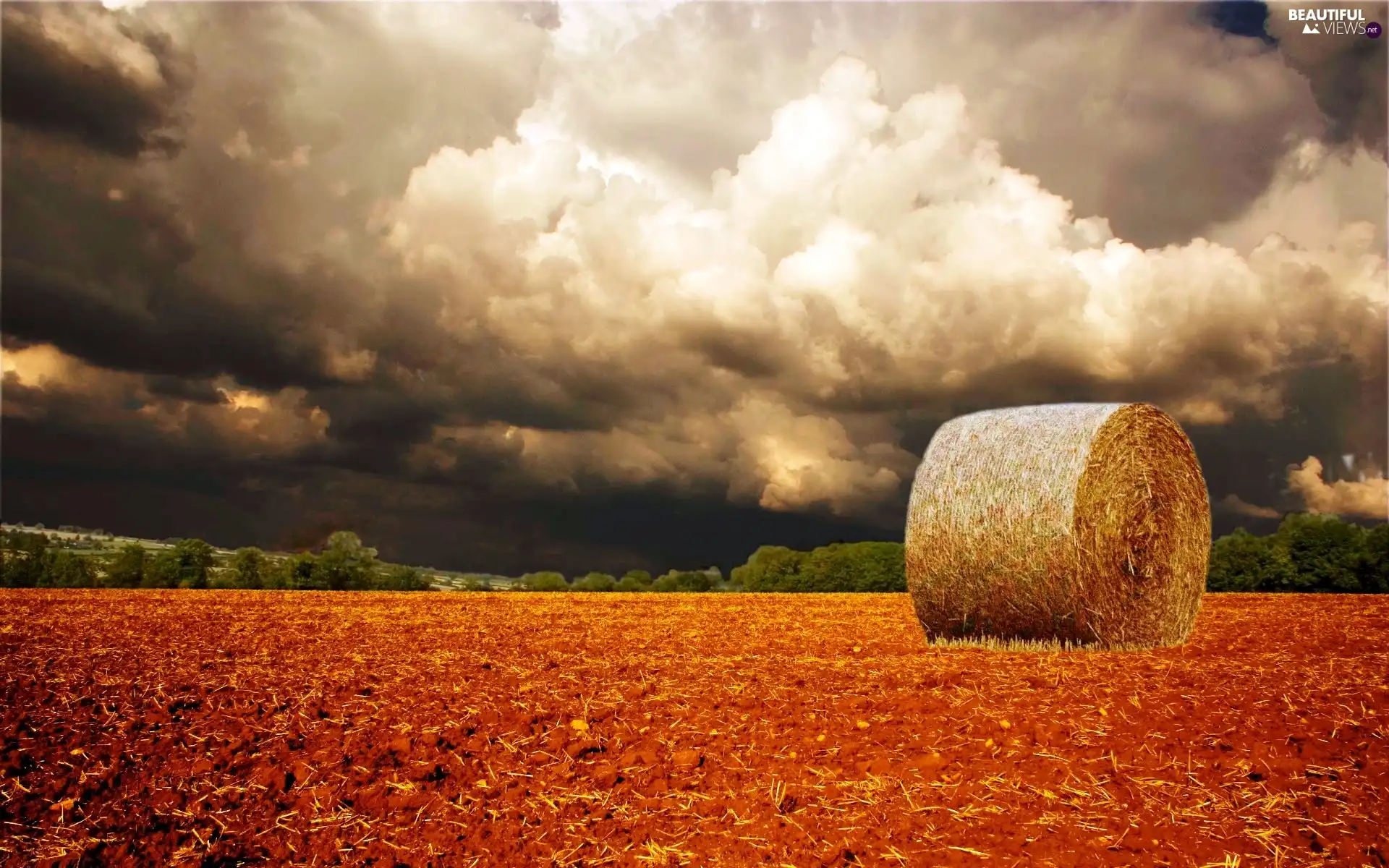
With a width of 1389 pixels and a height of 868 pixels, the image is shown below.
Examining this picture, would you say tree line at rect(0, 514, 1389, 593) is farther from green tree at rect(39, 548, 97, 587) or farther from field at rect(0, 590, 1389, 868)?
field at rect(0, 590, 1389, 868)

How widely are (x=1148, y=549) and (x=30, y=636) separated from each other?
13701 mm

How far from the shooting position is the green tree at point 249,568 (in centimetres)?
2369

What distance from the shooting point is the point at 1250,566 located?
2769 cm

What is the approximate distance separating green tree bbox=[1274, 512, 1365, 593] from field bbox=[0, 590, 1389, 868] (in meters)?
22.3

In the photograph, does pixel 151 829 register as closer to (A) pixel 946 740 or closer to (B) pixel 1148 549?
(A) pixel 946 740

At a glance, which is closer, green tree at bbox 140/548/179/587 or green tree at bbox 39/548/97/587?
green tree at bbox 39/548/97/587

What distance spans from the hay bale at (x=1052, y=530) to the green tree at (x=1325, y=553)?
20096 millimetres

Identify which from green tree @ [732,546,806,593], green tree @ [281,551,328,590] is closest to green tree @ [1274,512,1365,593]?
green tree @ [732,546,806,593]

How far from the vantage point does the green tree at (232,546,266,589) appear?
77.7 feet

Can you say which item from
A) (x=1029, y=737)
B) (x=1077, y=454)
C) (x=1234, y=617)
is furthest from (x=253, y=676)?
(x=1234, y=617)

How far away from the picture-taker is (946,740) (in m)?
5.64

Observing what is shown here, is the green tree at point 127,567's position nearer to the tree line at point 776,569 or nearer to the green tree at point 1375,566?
the tree line at point 776,569

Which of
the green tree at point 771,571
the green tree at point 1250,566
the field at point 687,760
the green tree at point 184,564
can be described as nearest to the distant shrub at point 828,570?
the green tree at point 771,571

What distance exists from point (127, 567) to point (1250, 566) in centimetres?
3262
